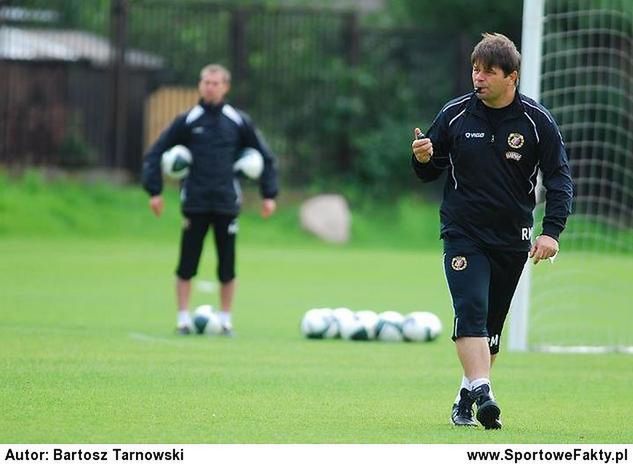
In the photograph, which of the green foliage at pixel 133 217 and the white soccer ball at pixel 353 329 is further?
the green foliage at pixel 133 217

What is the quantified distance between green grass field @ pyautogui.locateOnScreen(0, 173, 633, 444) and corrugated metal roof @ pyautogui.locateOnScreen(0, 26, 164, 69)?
26.1 ft

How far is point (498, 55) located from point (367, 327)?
6.36 metres

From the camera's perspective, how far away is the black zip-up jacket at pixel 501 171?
9016 millimetres

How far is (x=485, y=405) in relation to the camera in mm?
8750

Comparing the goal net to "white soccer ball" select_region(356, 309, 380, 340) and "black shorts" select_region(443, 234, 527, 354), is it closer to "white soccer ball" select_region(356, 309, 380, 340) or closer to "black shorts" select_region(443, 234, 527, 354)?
"white soccer ball" select_region(356, 309, 380, 340)

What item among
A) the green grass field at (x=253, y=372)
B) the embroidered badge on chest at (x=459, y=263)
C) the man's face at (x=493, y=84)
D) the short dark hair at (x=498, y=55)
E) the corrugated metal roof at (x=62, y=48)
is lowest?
the green grass field at (x=253, y=372)

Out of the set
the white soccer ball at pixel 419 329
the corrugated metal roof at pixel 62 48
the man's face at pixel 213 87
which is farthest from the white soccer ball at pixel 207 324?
the corrugated metal roof at pixel 62 48

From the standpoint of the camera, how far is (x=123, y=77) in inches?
1203

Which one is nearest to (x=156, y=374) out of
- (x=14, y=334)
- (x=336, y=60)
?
(x=14, y=334)

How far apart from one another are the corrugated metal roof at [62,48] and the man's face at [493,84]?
21879mm

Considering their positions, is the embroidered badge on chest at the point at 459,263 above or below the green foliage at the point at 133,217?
above

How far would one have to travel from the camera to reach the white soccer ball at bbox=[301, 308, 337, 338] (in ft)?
49.0

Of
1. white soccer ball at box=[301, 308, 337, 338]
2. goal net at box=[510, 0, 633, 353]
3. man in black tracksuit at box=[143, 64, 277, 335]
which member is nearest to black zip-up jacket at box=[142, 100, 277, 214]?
man in black tracksuit at box=[143, 64, 277, 335]

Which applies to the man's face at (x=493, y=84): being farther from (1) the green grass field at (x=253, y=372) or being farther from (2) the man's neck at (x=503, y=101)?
(1) the green grass field at (x=253, y=372)
